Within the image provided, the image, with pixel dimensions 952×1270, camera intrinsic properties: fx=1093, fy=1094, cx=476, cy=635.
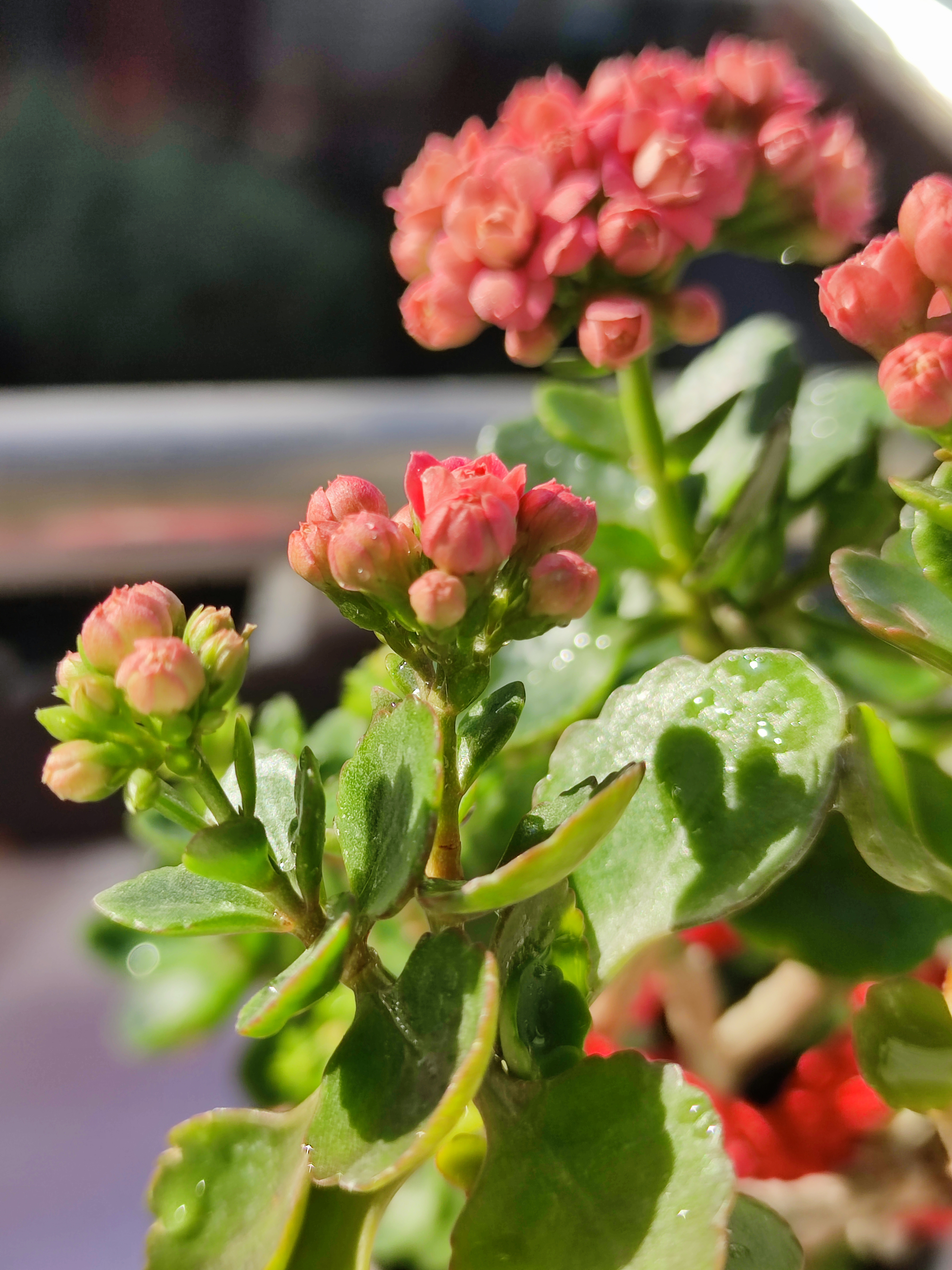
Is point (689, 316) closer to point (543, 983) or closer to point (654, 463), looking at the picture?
point (654, 463)

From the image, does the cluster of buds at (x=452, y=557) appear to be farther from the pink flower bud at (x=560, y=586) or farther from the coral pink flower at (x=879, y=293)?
the coral pink flower at (x=879, y=293)

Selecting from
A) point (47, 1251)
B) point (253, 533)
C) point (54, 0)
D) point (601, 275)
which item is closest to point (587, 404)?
point (601, 275)

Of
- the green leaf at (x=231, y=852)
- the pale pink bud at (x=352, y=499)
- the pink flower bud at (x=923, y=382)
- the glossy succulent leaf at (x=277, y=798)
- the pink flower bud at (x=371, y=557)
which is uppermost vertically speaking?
the pink flower bud at (x=923, y=382)

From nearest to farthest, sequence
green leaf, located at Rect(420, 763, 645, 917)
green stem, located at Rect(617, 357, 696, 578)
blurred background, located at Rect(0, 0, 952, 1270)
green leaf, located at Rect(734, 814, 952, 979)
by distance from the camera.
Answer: green leaf, located at Rect(420, 763, 645, 917) < green leaf, located at Rect(734, 814, 952, 979) < green stem, located at Rect(617, 357, 696, 578) < blurred background, located at Rect(0, 0, 952, 1270)

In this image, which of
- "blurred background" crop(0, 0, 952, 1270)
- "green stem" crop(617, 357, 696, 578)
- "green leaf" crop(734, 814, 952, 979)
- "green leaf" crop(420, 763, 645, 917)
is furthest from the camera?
"blurred background" crop(0, 0, 952, 1270)

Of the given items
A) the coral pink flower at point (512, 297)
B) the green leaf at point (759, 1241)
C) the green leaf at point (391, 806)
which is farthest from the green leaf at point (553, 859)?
the coral pink flower at point (512, 297)

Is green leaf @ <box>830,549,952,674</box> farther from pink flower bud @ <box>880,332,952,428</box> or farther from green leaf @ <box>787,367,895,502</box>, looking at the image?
green leaf @ <box>787,367,895,502</box>

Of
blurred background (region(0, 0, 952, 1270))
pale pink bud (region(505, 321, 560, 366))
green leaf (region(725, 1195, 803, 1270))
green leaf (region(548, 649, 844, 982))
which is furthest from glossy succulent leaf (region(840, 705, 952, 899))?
blurred background (region(0, 0, 952, 1270))
